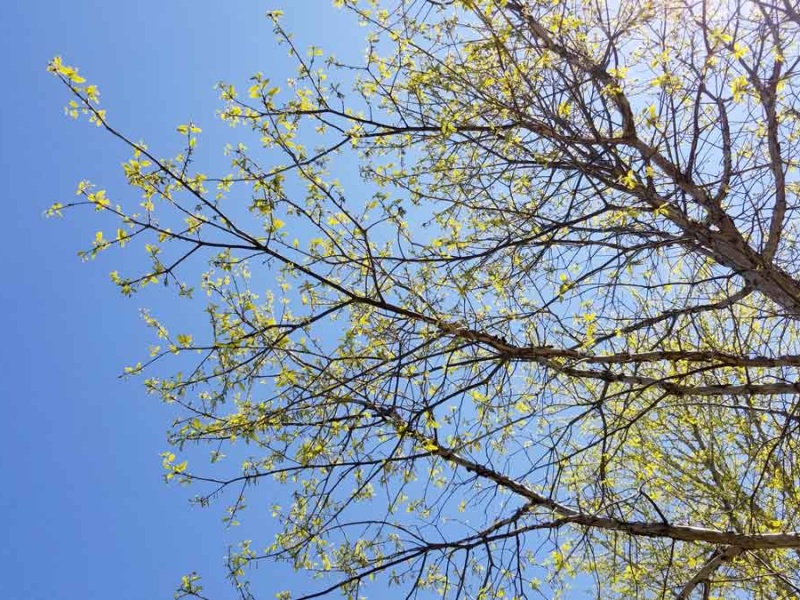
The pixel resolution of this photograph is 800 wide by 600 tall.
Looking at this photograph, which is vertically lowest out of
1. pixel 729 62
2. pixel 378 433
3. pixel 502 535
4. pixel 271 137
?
pixel 502 535

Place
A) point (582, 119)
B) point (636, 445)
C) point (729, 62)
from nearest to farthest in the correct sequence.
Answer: point (729, 62) → point (582, 119) → point (636, 445)

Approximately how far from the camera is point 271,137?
3711mm

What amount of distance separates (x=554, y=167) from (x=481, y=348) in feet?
4.26

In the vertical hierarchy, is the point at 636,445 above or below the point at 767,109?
below

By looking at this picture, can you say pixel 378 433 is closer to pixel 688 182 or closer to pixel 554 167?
pixel 554 167

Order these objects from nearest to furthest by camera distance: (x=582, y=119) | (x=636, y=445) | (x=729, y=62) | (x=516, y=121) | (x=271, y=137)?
(x=729, y=62), (x=271, y=137), (x=516, y=121), (x=582, y=119), (x=636, y=445)

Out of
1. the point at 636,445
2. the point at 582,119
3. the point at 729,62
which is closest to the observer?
the point at 729,62

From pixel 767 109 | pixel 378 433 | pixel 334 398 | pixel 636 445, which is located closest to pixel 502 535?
pixel 378 433

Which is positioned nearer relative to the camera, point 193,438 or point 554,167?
point 193,438

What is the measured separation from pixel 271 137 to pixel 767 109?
282 cm

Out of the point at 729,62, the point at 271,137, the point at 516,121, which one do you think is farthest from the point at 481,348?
the point at 729,62

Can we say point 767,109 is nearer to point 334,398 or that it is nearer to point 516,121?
point 516,121

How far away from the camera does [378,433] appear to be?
4.16m

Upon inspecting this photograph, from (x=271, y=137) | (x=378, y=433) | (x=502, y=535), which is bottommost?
(x=502, y=535)
